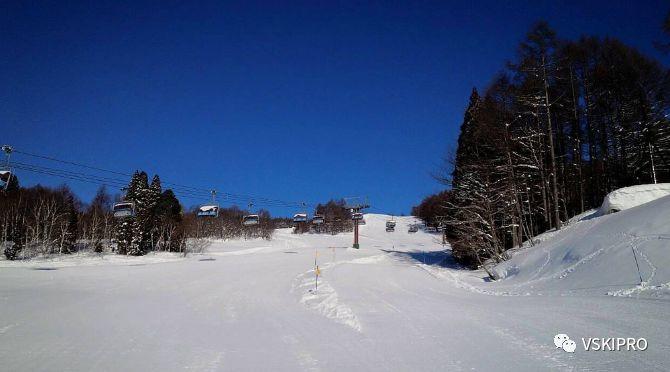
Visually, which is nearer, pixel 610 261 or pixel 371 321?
pixel 371 321

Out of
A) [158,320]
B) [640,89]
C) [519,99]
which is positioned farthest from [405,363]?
[640,89]

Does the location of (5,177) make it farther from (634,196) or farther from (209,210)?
(634,196)

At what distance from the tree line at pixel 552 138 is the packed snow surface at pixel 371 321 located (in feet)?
27.2

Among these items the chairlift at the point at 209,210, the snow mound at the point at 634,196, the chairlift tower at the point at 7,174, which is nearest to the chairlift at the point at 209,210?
the chairlift at the point at 209,210

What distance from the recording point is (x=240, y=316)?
506 inches

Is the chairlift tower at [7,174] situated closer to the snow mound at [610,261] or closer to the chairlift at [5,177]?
the chairlift at [5,177]

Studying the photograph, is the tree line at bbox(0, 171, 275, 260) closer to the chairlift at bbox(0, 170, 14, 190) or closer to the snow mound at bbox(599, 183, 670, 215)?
the chairlift at bbox(0, 170, 14, 190)

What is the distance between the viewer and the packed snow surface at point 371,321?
23.4ft
